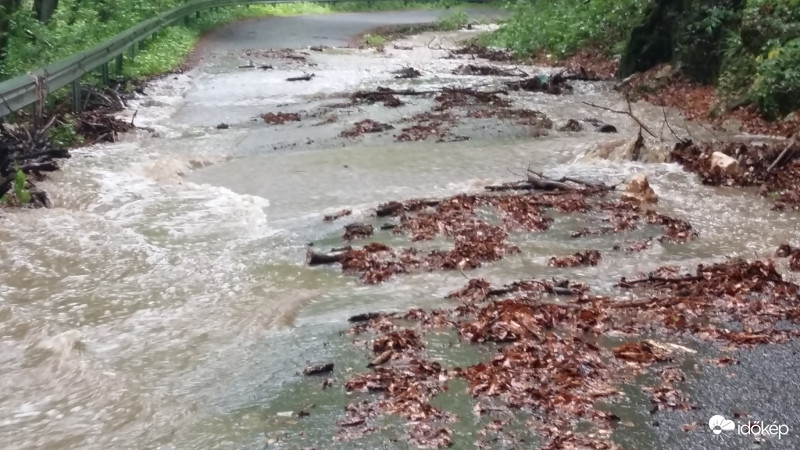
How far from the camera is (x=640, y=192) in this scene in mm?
9930

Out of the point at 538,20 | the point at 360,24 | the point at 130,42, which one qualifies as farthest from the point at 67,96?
the point at 360,24

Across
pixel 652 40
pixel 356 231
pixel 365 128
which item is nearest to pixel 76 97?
pixel 365 128

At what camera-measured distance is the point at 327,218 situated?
9.45m

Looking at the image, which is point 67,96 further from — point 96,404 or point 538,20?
point 538,20

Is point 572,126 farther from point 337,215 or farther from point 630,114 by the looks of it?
point 337,215

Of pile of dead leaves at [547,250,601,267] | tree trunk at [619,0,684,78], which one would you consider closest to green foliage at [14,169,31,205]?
pile of dead leaves at [547,250,601,267]

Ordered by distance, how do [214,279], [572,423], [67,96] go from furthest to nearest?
[67,96]
[214,279]
[572,423]

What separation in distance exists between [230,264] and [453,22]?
32.0m

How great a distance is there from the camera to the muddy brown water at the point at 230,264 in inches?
205

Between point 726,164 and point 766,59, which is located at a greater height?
point 766,59

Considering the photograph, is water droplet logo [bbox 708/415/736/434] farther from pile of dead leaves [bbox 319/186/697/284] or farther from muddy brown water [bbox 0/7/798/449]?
pile of dead leaves [bbox 319/186/697/284]

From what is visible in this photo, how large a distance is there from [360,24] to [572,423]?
115ft

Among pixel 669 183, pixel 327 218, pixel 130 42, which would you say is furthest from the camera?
pixel 130 42

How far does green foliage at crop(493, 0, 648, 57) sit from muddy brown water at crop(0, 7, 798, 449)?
8.36 meters
